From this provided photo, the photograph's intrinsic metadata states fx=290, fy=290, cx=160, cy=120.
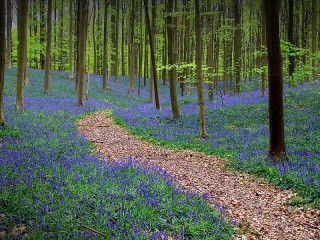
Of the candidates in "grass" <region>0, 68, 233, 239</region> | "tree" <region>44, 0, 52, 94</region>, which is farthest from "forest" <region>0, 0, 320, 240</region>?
"tree" <region>44, 0, 52, 94</region>

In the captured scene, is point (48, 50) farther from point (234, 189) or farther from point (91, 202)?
point (91, 202)

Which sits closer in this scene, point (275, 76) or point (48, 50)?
point (275, 76)

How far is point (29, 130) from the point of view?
13.0 metres

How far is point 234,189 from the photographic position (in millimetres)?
8516

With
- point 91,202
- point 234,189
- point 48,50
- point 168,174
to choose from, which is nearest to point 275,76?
point 234,189

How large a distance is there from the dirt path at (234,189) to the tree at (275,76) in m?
1.70

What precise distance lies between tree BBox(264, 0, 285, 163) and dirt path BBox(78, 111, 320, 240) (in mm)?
1698

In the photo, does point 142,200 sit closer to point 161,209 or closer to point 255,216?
point 161,209

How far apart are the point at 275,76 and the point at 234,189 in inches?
153

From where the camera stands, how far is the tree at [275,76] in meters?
9.30

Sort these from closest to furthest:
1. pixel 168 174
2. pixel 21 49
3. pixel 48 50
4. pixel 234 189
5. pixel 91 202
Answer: pixel 91 202 → pixel 234 189 → pixel 168 174 → pixel 21 49 → pixel 48 50

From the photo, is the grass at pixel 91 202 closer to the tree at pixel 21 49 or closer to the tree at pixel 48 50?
the tree at pixel 21 49

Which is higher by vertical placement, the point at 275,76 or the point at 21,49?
the point at 21,49

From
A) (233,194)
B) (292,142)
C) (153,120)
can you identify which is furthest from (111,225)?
(153,120)
